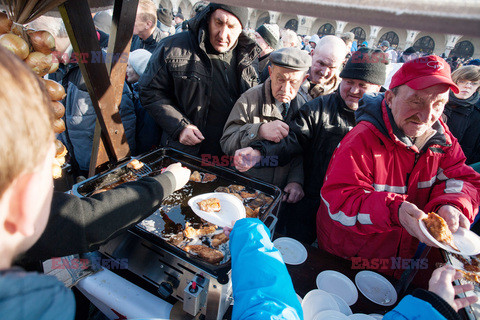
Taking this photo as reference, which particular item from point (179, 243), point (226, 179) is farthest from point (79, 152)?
point (179, 243)

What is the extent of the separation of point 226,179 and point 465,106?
354 cm

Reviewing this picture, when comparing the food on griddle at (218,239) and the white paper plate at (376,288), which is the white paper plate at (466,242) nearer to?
the white paper plate at (376,288)

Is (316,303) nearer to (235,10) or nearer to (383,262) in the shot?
(383,262)

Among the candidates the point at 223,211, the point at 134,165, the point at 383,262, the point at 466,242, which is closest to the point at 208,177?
the point at 223,211

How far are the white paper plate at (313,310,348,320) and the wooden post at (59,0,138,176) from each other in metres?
1.81

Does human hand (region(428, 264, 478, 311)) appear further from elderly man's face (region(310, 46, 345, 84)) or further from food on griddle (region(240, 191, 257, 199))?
elderly man's face (region(310, 46, 345, 84))

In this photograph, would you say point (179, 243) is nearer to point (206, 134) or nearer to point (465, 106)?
point (206, 134)

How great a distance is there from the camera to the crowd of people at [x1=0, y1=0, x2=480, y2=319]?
0.55 metres

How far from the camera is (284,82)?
82.8 inches

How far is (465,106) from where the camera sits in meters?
3.23

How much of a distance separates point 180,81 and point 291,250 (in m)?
1.88

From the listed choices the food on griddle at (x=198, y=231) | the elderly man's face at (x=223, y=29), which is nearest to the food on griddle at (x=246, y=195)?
the food on griddle at (x=198, y=231)

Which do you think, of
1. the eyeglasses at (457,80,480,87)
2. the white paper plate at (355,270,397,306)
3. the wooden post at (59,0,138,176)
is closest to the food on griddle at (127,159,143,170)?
the wooden post at (59,0,138,176)

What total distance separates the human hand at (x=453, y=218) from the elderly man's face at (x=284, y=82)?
4.66 ft
